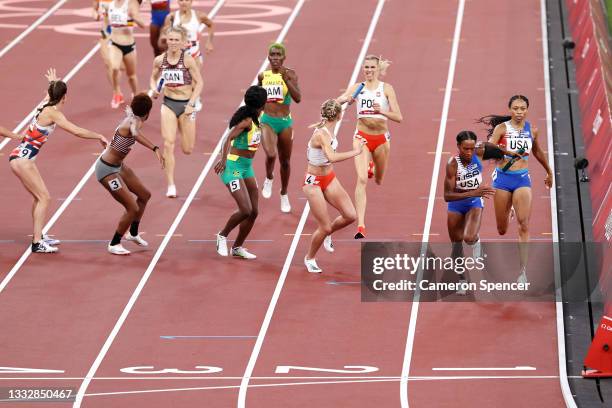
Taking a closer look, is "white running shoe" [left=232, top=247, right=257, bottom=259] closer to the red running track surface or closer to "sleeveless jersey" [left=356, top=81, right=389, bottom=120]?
the red running track surface

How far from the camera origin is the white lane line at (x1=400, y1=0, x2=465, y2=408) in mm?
13289

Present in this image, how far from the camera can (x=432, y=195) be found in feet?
60.3

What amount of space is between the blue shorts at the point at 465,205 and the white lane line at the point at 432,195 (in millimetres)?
1093

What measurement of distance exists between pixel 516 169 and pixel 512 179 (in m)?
0.12

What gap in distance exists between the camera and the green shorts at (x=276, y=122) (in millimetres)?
17750

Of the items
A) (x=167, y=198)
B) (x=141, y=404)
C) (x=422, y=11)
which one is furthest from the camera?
(x=422, y=11)

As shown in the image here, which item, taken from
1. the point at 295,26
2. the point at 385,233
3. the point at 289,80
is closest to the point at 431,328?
the point at 385,233

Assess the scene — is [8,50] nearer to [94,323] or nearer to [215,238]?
[215,238]

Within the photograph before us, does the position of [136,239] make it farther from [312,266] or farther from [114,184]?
[312,266]

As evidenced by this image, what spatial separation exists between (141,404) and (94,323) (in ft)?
7.24

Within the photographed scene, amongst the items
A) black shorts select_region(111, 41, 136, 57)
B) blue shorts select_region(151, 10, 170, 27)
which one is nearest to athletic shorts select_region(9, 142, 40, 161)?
black shorts select_region(111, 41, 136, 57)

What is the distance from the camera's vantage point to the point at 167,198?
18406 mm

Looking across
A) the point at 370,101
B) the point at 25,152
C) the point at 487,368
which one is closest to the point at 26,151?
the point at 25,152

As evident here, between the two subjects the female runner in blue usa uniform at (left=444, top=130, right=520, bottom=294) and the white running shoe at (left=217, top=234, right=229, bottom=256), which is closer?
the female runner in blue usa uniform at (left=444, top=130, right=520, bottom=294)
